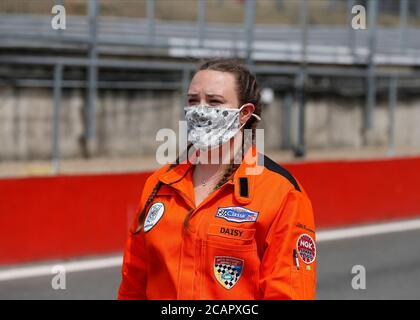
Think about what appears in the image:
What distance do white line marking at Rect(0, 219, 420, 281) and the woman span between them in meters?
6.59

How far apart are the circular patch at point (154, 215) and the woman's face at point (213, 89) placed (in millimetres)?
414

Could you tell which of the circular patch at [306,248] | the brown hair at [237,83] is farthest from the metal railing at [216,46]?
the circular patch at [306,248]

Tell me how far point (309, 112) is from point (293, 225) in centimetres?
1857

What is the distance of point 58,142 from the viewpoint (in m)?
16.3

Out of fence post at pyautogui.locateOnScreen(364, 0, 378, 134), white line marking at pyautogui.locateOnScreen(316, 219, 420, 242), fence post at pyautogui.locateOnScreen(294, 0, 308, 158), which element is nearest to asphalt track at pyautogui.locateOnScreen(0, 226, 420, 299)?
white line marking at pyautogui.locateOnScreen(316, 219, 420, 242)

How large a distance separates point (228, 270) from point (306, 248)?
0.30 meters

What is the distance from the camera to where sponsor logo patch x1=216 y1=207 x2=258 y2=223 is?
9.33 ft

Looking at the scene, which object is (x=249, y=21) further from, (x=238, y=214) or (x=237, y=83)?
(x=238, y=214)

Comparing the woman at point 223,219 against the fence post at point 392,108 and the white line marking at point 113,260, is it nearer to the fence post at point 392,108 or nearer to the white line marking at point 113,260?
the white line marking at point 113,260

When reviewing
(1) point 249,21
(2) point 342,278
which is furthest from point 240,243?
(1) point 249,21

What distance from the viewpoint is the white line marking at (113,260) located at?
946 centimetres

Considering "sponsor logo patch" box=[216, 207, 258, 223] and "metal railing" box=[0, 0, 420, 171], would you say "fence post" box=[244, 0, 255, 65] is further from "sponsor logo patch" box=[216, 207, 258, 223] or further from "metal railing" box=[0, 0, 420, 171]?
"sponsor logo patch" box=[216, 207, 258, 223]
